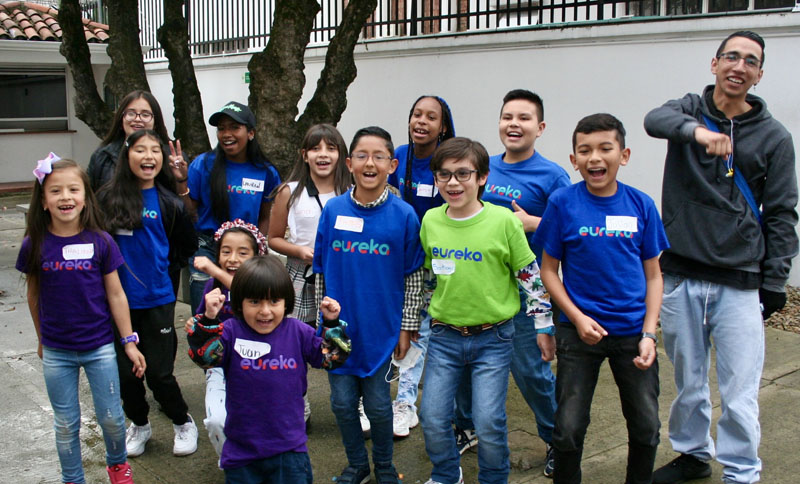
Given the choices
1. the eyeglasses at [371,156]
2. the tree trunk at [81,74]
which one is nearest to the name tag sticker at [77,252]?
the eyeglasses at [371,156]

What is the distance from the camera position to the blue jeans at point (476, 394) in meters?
3.47

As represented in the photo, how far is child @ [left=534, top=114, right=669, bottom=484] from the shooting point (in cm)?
335

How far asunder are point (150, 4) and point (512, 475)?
14657mm

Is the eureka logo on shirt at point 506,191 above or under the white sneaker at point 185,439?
above

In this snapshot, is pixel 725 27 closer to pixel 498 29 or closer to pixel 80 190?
pixel 498 29

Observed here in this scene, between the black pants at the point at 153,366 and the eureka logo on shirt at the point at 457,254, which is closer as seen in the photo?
the eureka logo on shirt at the point at 457,254

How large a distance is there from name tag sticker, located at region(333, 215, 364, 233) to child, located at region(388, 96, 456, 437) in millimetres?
758

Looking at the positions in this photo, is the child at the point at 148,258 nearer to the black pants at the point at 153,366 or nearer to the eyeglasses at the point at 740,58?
the black pants at the point at 153,366

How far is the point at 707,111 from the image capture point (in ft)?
12.0

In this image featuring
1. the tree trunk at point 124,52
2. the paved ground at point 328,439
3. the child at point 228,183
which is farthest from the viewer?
the tree trunk at point 124,52

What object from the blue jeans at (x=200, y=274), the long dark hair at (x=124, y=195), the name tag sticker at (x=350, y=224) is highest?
the long dark hair at (x=124, y=195)

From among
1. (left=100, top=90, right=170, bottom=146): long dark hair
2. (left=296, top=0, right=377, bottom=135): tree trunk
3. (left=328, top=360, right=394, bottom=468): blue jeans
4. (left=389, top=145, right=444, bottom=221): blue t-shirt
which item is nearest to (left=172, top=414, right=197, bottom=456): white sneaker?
(left=328, top=360, right=394, bottom=468): blue jeans

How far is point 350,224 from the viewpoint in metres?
3.70

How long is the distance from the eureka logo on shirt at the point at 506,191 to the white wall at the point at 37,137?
557 inches
